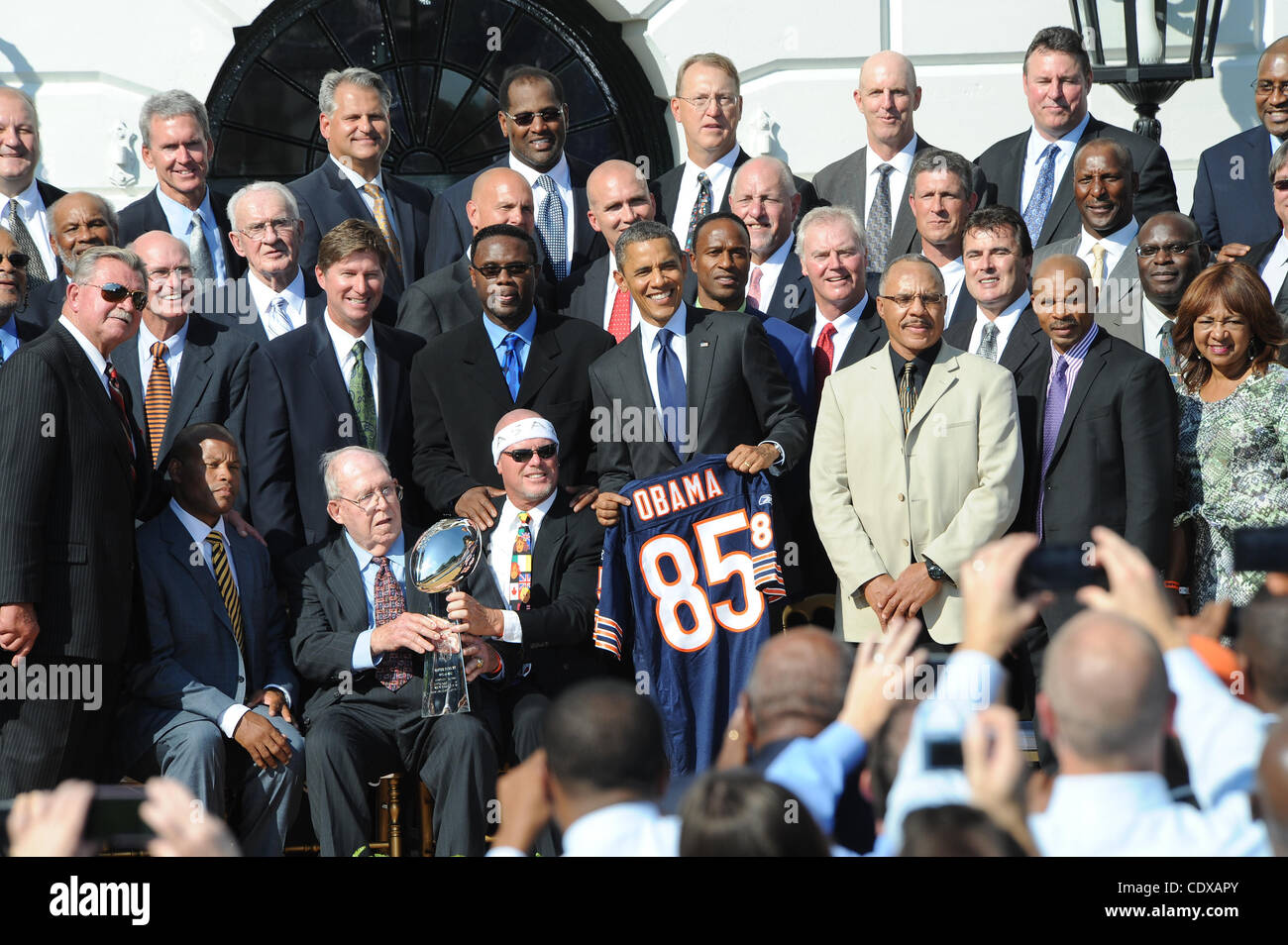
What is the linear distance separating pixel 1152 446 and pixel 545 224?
Answer: 3.02 meters

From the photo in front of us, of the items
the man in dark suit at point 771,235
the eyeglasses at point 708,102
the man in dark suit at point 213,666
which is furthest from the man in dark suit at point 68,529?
the eyeglasses at point 708,102

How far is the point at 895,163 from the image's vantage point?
7.78 metres

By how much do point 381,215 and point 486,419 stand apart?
1.54 meters

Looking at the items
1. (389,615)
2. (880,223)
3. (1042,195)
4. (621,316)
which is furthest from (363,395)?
(1042,195)

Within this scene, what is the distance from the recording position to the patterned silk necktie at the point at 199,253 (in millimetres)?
7332

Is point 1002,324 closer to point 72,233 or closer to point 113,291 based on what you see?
point 113,291

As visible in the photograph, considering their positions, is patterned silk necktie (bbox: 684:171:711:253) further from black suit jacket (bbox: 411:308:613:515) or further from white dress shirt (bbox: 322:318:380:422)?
white dress shirt (bbox: 322:318:380:422)

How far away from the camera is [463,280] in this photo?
286 inches

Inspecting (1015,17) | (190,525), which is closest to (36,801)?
(190,525)

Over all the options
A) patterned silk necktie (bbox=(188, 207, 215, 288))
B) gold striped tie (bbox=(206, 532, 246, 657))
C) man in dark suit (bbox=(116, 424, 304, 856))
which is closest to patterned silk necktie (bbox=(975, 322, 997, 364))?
man in dark suit (bbox=(116, 424, 304, 856))

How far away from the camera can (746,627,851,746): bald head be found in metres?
3.55

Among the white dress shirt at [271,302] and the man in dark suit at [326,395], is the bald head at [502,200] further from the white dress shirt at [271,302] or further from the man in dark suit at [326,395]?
the white dress shirt at [271,302]

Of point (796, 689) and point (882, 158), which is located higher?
point (882, 158)

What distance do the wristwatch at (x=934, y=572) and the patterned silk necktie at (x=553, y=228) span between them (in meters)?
2.44
